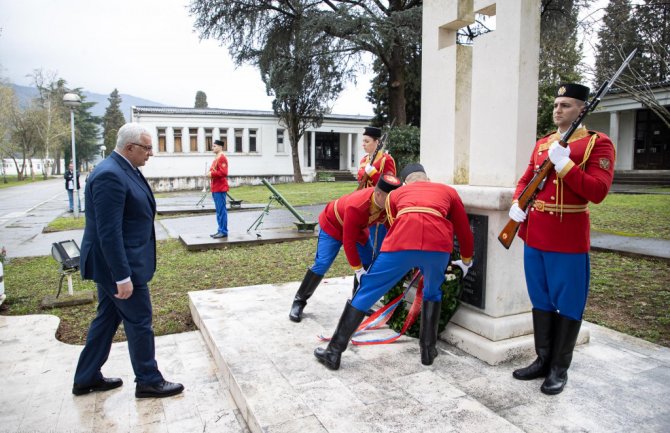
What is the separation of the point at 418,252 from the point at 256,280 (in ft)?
14.1

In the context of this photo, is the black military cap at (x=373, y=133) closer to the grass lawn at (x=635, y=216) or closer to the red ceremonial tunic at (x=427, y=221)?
the red ceremonial tunic at (x=427, y=221)

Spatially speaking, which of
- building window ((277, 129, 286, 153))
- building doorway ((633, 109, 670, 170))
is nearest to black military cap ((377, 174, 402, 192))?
building doorway ((633, 109, 670, 170))

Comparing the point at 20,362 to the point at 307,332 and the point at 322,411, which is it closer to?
the point at 307,332

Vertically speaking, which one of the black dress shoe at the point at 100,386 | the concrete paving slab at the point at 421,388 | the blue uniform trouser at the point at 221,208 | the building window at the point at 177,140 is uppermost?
the building window at the point at 177,140

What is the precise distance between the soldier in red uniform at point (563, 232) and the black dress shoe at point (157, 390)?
274 cm

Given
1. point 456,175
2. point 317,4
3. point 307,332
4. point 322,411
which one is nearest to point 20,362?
point 307,332

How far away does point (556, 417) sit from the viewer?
3.03 m

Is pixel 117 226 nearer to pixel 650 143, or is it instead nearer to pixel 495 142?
pixel 495 142

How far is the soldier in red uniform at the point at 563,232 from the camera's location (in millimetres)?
3242

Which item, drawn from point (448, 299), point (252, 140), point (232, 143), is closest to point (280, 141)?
point (252, 140)

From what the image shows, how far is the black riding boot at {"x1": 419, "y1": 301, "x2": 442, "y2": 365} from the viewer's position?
379 cm

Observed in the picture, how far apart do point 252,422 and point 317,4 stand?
2054cm

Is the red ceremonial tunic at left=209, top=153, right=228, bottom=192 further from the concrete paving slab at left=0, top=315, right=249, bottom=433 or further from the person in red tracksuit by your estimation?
the concrete paving slab at left=0, top=315, right=249, bottom=433

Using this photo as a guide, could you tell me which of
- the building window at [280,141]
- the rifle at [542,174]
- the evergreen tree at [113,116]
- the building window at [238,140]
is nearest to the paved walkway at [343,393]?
the rifle at [542,174]
